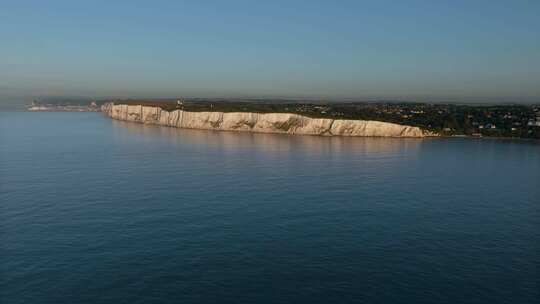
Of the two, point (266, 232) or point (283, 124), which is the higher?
point (283, 124)

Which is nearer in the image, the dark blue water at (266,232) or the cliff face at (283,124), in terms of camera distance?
the dark blue water at (266,232)

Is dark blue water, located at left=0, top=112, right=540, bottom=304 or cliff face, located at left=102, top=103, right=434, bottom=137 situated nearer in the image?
dark blue water, located at left=0, top=112, right=540, bottom=304

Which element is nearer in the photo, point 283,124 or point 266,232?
point 266,232

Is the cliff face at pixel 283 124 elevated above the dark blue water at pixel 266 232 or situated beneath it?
elevated above

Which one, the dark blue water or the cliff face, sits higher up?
the cliff face
